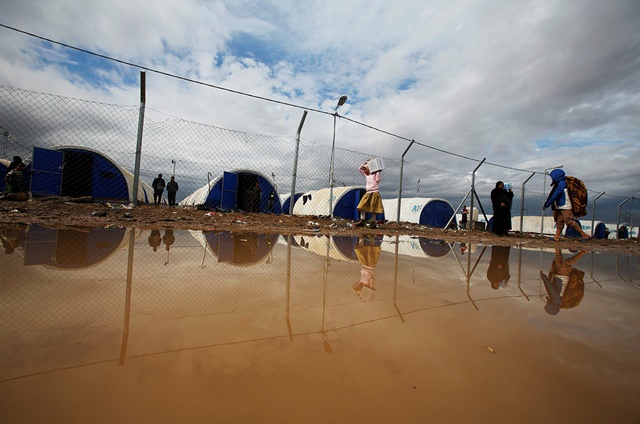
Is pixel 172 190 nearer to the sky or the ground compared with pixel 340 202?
nearer to the sky

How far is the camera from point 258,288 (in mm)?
1919

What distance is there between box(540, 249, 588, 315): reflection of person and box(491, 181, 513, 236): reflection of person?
Result: 6343 mm

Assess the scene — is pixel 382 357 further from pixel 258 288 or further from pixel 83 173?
pixel 83 173

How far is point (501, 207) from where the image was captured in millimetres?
9078

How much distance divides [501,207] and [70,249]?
10.4 metres

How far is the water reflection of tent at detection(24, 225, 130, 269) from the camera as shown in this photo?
2303 mm

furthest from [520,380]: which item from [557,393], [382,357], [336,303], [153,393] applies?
[153,393]

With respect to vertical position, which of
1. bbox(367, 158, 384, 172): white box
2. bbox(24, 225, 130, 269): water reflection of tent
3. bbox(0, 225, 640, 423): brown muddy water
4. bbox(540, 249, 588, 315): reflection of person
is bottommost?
bbox(0, 225, 640, 423): brown muddy water

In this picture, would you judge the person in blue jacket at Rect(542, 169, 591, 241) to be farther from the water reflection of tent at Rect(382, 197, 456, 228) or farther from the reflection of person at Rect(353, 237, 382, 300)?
the water reflection of tent at Rect(382, 197, 456, 228)

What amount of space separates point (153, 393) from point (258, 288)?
1.10 m

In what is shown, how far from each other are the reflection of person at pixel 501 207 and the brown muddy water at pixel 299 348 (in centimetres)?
749

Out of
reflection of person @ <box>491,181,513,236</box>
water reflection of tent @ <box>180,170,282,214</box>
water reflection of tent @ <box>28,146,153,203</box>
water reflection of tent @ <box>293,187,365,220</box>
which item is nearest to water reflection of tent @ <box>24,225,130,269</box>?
reflection of person @ <box>491,181,513,236</box>

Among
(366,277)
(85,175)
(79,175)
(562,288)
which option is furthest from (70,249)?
(79,175)

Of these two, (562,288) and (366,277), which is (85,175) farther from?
(562,288)
